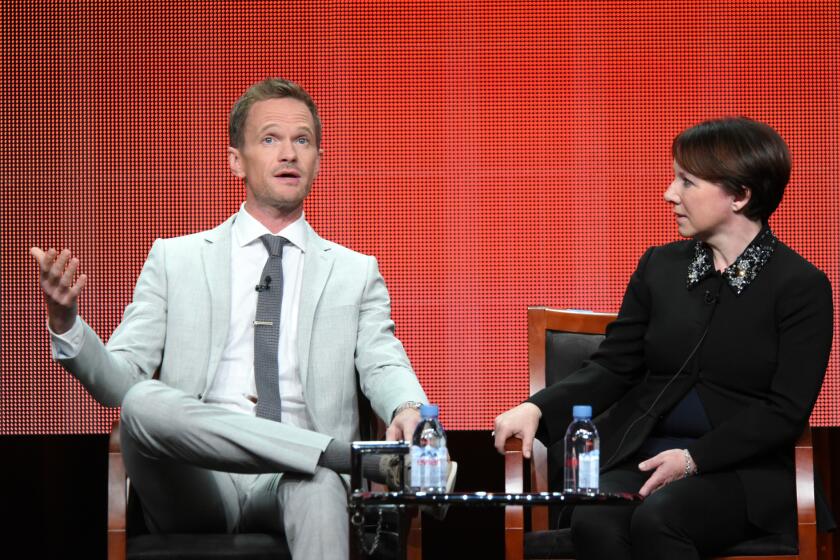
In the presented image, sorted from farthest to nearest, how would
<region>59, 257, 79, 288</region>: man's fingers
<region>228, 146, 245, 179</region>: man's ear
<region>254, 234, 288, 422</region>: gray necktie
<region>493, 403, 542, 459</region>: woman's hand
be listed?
<region>228, 146, 245, 179</region>: man's ear < <region>254, 234, 288, 422</region>: gray necktie < <region>493, 403, 542, 459</region>: woman's hand < <region>59, 257, 79, 288</region>: man's fingers

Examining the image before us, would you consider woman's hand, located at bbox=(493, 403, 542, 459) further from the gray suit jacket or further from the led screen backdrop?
the led screen backdrop

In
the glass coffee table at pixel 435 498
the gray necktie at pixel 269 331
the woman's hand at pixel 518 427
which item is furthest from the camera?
the gray necktie at pixel 269 331

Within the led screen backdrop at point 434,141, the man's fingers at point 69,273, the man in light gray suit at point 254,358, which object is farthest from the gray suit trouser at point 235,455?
the led screen backdrop at point 434,141

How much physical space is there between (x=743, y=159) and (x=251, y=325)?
1235 millimetres

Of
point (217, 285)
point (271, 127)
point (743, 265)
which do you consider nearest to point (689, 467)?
point (743, 265)

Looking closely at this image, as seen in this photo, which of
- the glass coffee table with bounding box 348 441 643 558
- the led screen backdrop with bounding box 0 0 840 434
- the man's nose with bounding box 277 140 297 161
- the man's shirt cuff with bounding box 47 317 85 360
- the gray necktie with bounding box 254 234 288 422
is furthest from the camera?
the led screen backdrop with bounding box 0 0 840 434

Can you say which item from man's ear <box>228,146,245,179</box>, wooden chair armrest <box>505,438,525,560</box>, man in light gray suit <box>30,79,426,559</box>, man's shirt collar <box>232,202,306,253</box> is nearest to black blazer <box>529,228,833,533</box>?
wooden chair armrest <box>505,438,525,560</box>

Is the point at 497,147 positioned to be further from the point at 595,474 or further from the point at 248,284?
the point at 595,474

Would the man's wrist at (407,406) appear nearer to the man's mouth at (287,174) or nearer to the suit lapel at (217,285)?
the suit lapel at (217,285)

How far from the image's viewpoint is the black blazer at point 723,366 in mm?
2521

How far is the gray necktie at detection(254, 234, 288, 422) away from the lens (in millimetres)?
2709

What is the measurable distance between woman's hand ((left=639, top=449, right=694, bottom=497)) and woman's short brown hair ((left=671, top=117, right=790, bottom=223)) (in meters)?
0.61

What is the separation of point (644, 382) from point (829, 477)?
1.40 m

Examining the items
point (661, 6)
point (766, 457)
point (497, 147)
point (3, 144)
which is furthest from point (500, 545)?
point (3, 144)
